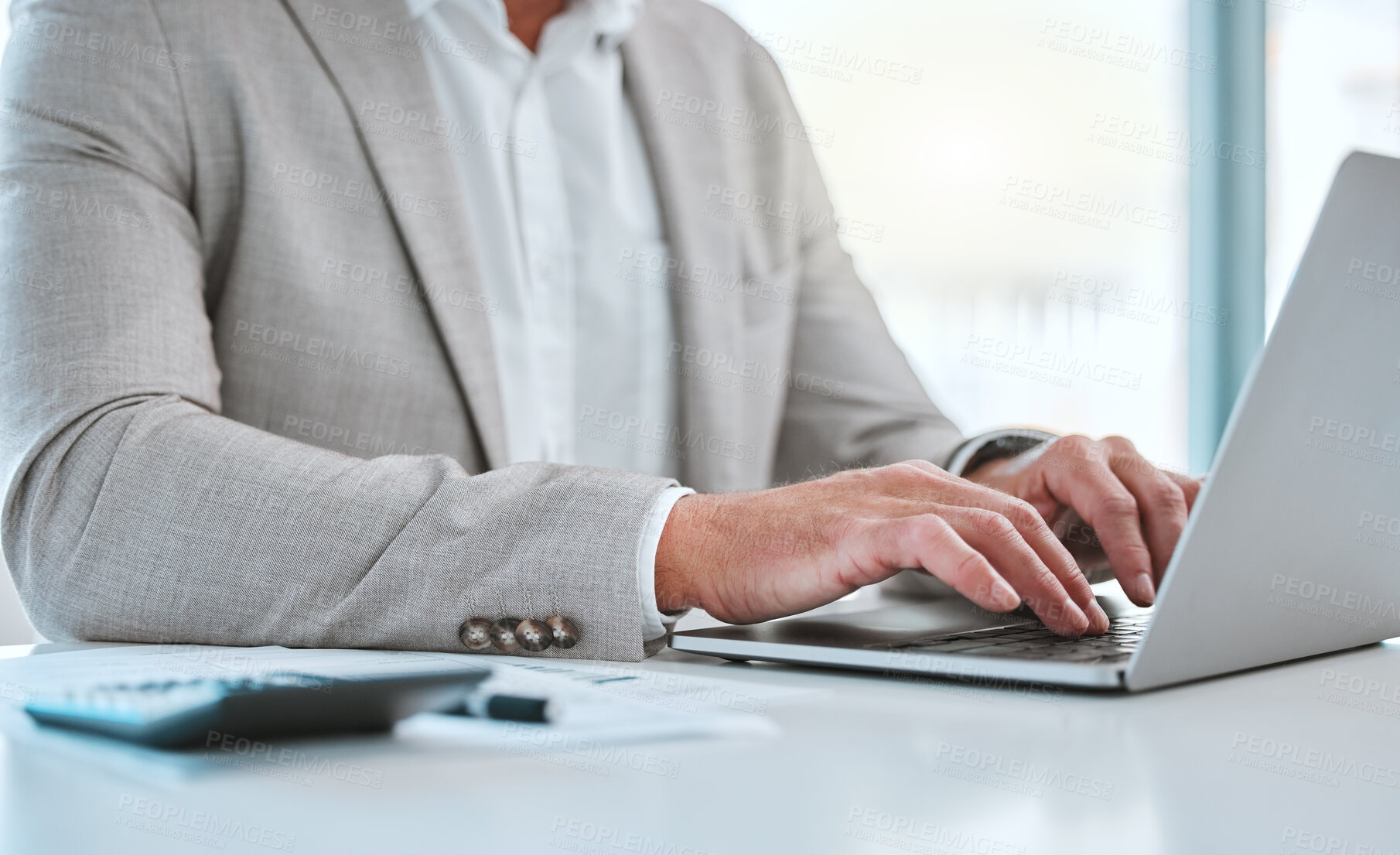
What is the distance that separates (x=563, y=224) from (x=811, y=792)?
1173 millimetres

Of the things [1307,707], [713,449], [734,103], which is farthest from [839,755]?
[734,103]

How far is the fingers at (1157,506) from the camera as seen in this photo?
791 mm

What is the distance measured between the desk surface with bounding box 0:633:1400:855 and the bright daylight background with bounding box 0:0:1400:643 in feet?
9.25

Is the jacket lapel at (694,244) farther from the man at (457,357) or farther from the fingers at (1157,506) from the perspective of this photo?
the fingers at (1157,506)

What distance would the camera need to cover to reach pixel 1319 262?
46 centimetres

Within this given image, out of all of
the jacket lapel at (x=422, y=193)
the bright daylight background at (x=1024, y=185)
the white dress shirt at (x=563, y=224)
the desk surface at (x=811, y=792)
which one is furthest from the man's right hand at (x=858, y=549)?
the bright daylight background at (x=1024, y=185)

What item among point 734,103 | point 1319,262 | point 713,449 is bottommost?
point 713,449

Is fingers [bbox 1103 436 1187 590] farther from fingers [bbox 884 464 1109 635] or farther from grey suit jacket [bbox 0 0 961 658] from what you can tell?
grey suit jacket [bbox 0 0 961 658]

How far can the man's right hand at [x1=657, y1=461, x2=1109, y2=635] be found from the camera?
594mm

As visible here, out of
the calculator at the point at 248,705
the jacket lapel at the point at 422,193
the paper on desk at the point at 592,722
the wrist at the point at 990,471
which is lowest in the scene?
the wrist at the point at 990,471

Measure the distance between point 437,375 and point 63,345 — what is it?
1.33 ft

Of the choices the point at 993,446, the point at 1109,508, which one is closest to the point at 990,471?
the point at 993,446

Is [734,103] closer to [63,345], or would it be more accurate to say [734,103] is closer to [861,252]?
[63,345]

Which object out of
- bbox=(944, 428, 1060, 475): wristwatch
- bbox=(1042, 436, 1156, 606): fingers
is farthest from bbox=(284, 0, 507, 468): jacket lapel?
bbox=(1042, 436, 1156, 606): fingers
